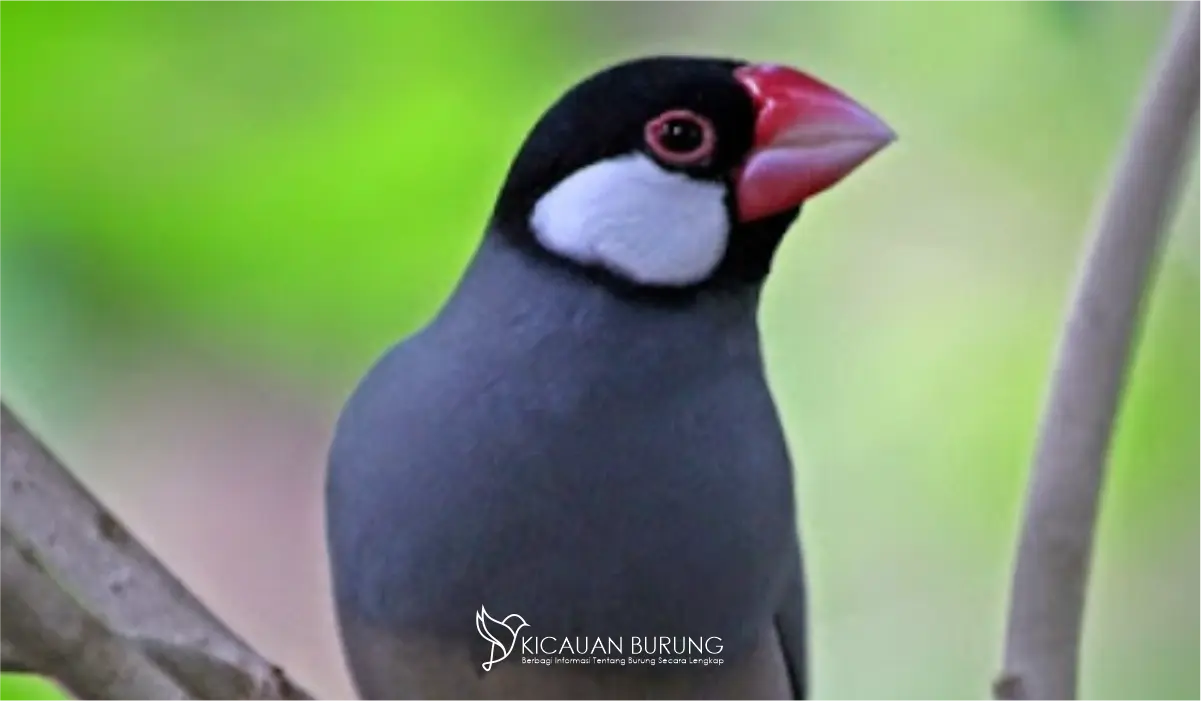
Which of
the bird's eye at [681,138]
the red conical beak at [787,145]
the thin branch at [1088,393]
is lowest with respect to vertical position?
the thin branch at [1088,393]

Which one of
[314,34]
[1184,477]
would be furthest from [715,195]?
[1184,477]

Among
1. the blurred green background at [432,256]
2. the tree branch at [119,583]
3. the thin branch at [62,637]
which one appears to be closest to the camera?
the thin branch at [62,637]

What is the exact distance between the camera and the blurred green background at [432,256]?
0.84 m

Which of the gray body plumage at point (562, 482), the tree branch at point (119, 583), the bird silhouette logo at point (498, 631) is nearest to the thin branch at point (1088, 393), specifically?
the gray body plumage at point (562, 482)

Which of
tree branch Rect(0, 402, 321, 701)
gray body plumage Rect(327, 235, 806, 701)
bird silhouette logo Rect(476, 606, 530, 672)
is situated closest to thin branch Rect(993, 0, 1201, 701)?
gray body plumage Rect(327, 235, 806, 701)

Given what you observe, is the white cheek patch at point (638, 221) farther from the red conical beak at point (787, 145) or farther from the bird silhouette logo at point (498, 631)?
the bird silhouette logo at point (498, 631)

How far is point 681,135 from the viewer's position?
0.70 metres

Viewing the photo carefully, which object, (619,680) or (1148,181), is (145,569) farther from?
(1148,181)

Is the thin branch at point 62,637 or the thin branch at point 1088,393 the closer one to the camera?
the thin branch at point 62,637

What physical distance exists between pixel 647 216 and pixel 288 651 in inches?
12.8

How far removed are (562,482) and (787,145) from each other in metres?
0.19

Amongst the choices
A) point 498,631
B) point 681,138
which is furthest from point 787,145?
point 498,631

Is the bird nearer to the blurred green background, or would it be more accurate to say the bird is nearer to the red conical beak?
the red conical beak

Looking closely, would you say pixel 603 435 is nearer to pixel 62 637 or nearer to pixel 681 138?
pixel 681 138
